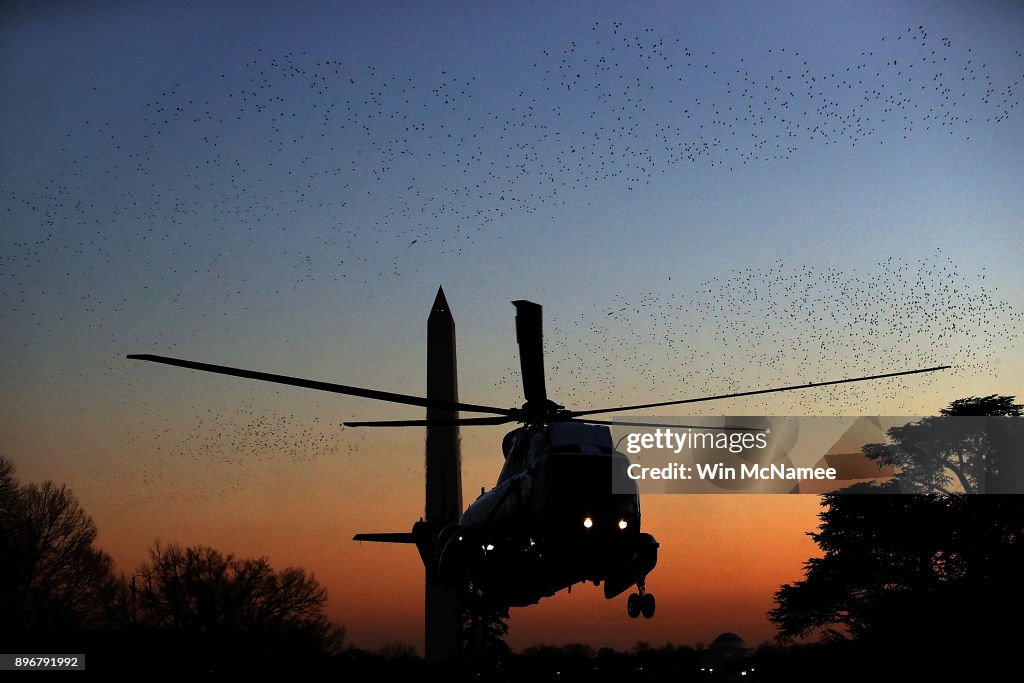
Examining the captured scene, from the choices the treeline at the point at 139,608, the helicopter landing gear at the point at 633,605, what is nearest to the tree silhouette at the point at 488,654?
the treeline at the point at 139,608

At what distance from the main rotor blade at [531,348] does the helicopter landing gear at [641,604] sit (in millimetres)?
5341

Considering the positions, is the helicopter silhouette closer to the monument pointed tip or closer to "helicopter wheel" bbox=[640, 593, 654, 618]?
"helicopter wheel" bbox=[640, 593, 654, 618]

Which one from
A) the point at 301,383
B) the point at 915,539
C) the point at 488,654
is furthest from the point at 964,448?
the point at 301,383

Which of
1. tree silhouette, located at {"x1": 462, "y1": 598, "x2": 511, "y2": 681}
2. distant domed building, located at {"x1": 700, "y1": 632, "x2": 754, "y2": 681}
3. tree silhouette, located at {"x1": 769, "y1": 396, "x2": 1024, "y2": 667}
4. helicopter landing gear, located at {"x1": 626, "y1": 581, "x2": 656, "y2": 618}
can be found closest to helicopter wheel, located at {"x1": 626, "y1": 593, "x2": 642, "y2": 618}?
helicopter landing gear, located at {"x1": 626, "y1": 581, "x2": 656, "y2": 618}

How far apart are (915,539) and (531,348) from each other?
1261 inches

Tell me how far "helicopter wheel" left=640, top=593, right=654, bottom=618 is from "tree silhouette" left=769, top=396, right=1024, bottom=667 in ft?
90.9

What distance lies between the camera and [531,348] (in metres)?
23.9

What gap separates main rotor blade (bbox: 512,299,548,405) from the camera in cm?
2320

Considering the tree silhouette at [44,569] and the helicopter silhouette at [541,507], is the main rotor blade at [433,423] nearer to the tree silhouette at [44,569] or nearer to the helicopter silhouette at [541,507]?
the helicopter silhouette at [541,507]

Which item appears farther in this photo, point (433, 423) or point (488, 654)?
point (488, 654)

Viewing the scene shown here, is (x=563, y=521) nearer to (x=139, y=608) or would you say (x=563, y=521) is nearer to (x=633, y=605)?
(x=633, y=605)

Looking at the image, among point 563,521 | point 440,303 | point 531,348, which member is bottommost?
point 563,521

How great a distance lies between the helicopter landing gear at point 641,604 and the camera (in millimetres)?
21312

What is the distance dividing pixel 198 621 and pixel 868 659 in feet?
106
